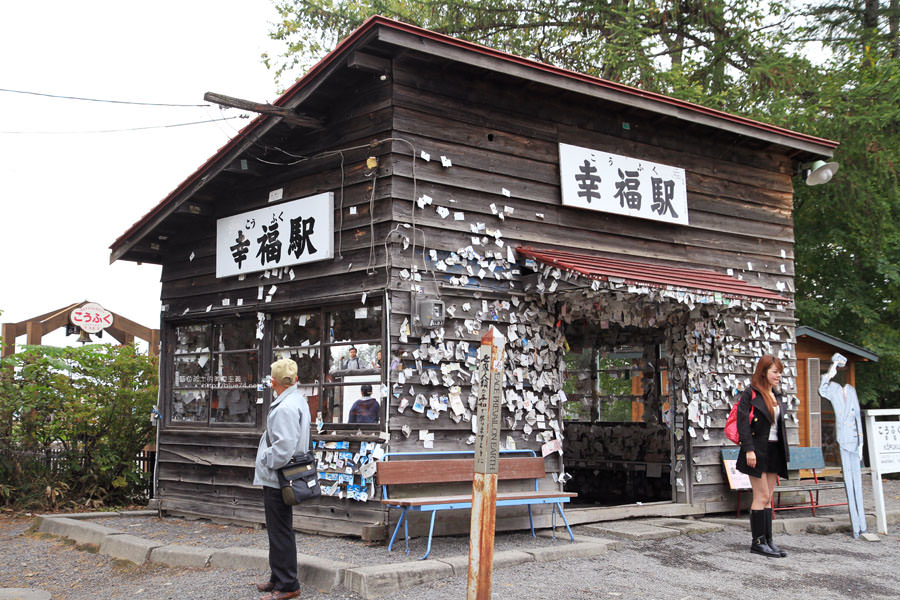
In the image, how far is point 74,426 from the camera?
38.1 feet

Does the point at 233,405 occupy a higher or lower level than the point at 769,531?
higher

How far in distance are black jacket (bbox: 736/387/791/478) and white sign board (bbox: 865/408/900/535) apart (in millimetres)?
1935

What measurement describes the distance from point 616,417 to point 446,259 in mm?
5781

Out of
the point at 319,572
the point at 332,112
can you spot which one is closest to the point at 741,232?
the point at 332,112

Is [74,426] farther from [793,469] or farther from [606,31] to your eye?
[606,31]

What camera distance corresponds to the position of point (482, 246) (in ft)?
27.1

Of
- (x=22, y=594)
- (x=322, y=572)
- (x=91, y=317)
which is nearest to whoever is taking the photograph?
(x=322, y=572)

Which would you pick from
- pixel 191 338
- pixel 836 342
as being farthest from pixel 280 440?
pixel 836 342

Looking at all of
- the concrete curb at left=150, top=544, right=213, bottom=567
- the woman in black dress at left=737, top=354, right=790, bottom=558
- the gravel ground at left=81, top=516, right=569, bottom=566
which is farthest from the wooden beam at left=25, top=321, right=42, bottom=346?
the woman in black dress at left=737, top=354, right=790, bottom=558

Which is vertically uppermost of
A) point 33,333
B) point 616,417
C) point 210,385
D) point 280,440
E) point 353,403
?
point 33,333

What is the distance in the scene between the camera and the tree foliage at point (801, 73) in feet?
53.0

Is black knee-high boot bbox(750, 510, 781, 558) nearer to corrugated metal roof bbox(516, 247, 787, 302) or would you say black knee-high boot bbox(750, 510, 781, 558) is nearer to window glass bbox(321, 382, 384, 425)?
corrugated metal roof bbox(516, 247, 787, 302)

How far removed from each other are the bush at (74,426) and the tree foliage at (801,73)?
1129 centimetres

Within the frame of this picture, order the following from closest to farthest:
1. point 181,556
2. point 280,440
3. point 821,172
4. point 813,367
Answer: point 280,440
point 181,556
point 821,172
point 813,367
